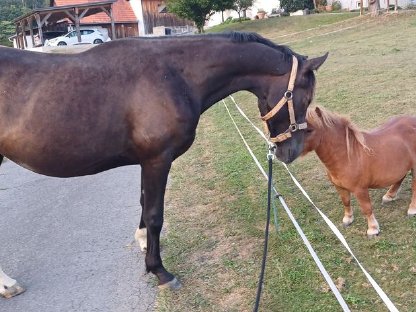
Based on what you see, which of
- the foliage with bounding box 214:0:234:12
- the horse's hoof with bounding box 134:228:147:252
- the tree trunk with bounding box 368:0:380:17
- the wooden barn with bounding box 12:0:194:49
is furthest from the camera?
the wooden barn with bounding box 12:0:194:49

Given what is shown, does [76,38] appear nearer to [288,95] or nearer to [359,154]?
[359,154]

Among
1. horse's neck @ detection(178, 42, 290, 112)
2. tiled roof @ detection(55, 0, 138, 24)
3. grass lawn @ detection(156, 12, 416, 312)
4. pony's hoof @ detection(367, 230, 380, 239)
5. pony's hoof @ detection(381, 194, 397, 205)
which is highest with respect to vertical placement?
tiled roof @ detection(55, 0, 138, 24)

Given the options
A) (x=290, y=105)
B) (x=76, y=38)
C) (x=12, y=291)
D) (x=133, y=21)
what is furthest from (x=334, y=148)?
(x=133, y=21)

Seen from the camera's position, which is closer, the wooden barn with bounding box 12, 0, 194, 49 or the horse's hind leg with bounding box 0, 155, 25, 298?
the horse's hind leg with bounding box 0, 155, 25, 298

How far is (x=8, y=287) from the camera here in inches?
143

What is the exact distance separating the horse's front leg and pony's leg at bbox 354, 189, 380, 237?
2831 millimetres

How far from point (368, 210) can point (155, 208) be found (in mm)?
1730

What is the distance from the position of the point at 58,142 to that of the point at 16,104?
39 cm

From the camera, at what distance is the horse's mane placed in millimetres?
3656

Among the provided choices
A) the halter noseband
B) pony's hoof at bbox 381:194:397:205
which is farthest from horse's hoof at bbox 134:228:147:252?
pony's hoof at bbox 381:194:397:205

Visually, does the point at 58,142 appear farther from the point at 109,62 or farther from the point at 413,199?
the point at 413,199

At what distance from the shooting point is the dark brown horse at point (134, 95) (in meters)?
3.30

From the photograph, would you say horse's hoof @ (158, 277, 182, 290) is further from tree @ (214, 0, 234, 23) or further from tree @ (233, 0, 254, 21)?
tree @ (233, 0, 254, 21)

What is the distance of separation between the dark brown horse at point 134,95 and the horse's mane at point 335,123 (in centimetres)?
27
